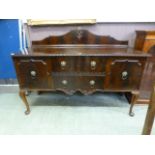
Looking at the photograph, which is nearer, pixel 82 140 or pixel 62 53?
pixel 82 140

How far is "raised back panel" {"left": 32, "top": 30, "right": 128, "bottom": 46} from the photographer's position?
190cm

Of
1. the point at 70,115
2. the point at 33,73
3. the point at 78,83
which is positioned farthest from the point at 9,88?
the point at 78,83

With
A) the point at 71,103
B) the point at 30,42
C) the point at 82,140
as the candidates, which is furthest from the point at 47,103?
the point at 82,140

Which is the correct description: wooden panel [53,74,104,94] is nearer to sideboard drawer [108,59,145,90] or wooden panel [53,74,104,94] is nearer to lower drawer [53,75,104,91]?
lower drawer [53,75,104,91]

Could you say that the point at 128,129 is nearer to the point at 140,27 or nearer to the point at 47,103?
the point at 47,103

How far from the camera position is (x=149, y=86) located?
2.04 m

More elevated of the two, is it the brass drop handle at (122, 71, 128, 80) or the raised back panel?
the raised back panel

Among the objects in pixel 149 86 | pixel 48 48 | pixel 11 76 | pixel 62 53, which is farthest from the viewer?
pixel 11 76

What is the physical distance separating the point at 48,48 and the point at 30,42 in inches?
10.8

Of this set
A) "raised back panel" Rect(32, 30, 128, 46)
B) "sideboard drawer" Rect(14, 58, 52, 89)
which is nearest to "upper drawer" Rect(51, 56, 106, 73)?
"sideboard drawer" Rect(14, 58, 52, 89)

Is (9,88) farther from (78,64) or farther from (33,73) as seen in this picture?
(78,64)

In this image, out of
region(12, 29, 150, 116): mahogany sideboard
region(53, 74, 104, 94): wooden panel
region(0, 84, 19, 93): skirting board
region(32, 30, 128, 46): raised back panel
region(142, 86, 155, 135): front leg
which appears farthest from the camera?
region(0, 84, 19, 93): skirting board

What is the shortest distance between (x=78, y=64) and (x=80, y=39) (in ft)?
1.44

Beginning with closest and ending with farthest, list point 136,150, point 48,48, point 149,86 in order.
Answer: point 136,150, point 48,48, point 149,86
